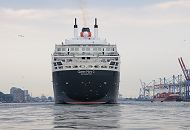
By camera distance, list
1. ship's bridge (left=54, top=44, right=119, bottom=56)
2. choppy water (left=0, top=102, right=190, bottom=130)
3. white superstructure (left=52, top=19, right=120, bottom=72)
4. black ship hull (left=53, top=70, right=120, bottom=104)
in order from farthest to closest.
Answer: ship's bridge (left=54, top=44, right=119, bottom=56) < white superstructure (left=52, top=19, right=120, bottom=72) < black ship hull (left=53, top=70, right=120, bottom=104) < choppy water (left=0, top=102, right=190, bottom=130)

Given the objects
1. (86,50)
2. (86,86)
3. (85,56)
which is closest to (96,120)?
(86,86)

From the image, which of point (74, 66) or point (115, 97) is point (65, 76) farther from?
point (115, 97)

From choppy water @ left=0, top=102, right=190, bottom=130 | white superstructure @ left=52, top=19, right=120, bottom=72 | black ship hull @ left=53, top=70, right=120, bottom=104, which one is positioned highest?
white superstructure @ left=52, top=19, right=120, bottom=72

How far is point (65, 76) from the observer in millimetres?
84500

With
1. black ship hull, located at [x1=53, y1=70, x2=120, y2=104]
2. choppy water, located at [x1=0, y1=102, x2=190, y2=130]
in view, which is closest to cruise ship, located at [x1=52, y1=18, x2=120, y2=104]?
black ship hull, located at [x1=53, y1=70, x2=120, y2=104]

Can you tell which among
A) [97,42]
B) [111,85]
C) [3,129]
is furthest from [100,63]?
[3,129]

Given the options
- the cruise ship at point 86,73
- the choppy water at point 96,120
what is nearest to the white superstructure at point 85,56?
the cruise ship at point 86,73

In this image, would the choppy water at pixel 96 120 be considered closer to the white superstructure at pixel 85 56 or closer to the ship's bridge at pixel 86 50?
the white superstructure at pixel 85 56

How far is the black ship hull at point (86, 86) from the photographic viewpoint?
82.2 meters

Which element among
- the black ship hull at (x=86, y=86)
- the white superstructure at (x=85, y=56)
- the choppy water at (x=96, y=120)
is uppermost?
the white superstructure at (x=85, y=56)

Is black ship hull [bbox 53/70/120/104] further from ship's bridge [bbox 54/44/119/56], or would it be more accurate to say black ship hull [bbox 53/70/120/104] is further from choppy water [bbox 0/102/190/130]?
choppy water [bbox 0/102/190/130]

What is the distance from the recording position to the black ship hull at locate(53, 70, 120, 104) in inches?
3238

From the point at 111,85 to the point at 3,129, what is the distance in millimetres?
58482

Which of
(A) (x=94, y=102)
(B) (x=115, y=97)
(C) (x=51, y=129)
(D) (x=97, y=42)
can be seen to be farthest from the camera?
(D) (x=97, y=42)
